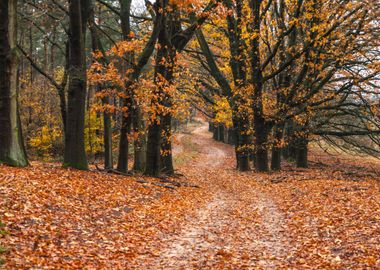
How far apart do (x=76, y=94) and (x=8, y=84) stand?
273 centimetres

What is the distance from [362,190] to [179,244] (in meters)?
8.66

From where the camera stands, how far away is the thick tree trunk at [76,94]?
14148mm

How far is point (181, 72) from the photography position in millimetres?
17953

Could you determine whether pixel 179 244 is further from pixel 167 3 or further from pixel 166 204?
pixel 167 3

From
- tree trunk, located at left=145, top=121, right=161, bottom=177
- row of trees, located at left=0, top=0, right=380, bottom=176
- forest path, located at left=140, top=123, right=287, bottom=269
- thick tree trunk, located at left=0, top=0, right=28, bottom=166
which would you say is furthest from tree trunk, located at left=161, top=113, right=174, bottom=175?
thick tree trunk, located at left=0, top=0, right=28, bottom=166

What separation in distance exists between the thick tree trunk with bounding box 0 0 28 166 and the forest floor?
97 cm

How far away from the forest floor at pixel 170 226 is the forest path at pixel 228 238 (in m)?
0.02

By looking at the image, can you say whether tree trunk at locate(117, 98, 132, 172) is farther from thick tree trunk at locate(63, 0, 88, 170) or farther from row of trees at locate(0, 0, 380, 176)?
thick tree trunk at locate(63, 0, 88, 170)

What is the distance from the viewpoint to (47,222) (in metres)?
8.36

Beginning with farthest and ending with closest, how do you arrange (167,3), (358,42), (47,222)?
(358,42) < (167,3) < (47,222)

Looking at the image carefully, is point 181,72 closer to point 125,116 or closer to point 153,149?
point 125,116

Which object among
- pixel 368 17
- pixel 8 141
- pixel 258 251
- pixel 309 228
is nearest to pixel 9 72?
pixel 8 141

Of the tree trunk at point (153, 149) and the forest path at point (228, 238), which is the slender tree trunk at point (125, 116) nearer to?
the tree trunk at point (153, 149)

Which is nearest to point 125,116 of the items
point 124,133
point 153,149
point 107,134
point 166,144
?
point 124,133
